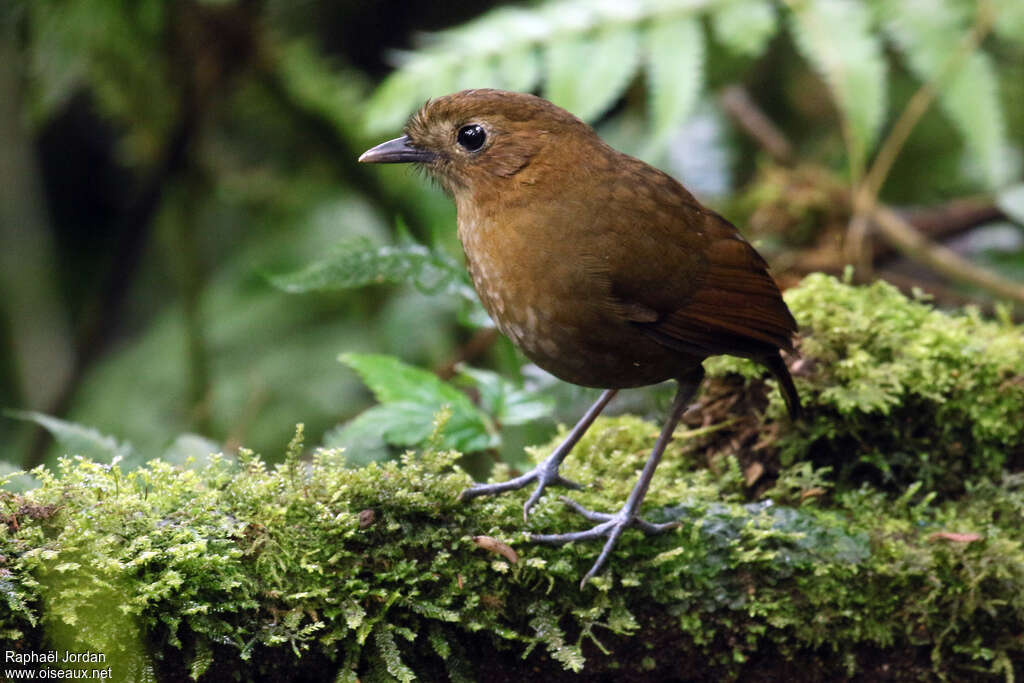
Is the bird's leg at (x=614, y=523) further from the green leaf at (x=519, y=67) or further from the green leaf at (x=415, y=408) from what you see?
the green leaf at (x=519, y=67)

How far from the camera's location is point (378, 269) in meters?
3.07

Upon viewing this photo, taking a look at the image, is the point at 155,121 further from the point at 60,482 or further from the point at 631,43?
the point at 60,482

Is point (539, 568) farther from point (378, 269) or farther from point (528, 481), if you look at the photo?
point (378, 269)

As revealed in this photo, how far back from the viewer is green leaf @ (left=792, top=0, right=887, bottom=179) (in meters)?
4.55

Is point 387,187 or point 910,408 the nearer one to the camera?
point 910,408

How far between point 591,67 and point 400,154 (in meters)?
2.00

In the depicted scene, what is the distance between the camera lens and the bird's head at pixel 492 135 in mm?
2688

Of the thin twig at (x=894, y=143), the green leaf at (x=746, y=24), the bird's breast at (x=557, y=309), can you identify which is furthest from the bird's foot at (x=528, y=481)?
the thin twig at (x=894, y=143)

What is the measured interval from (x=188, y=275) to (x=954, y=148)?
182 inches

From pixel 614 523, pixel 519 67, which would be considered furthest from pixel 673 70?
pixel 614 523

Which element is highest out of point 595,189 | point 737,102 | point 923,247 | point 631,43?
point 737,102

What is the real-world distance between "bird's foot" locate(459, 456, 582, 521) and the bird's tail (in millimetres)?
603

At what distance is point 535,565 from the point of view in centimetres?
226

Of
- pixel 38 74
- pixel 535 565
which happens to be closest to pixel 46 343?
pixel 38 74
